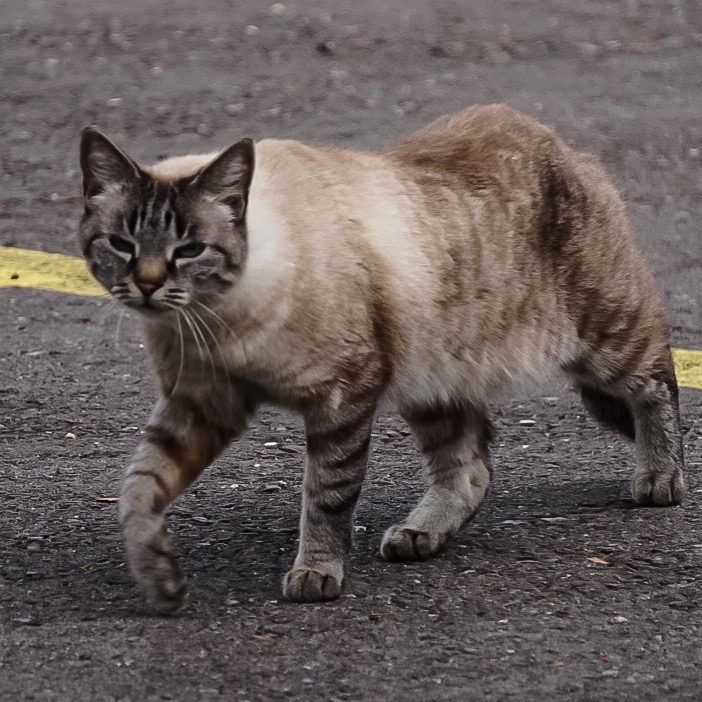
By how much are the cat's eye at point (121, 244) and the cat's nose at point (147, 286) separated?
0.30 ft

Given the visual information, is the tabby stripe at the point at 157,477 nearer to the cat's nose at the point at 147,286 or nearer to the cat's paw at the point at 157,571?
the cat's paw at the point at 157,571

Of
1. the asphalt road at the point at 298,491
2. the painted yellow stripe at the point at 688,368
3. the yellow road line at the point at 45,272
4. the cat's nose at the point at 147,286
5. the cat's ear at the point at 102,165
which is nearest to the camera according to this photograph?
the asphalt road at the point at 298,491

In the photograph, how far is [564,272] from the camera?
189 inches

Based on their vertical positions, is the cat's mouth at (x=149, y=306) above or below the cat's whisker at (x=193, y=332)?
above

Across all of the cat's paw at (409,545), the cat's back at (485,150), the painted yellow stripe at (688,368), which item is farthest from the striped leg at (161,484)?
the painted yellow stripe at (688,368)

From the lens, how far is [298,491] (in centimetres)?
504

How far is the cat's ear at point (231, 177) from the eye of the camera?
391 centimetres

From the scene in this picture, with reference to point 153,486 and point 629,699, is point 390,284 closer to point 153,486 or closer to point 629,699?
point 153,486

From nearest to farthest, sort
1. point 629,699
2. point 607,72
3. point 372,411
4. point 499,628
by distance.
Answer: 1. point 629,699
2. point 499,628
3. point 372,411
4. point 607,72

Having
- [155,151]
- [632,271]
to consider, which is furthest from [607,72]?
[632,271]

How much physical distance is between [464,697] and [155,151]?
574 centimetres

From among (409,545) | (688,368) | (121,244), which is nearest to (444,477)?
(409,545)

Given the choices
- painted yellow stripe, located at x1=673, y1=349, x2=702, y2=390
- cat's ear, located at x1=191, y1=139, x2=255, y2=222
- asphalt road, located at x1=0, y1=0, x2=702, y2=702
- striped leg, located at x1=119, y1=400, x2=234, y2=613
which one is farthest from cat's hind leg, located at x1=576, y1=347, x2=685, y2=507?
cat's ear, located at x1=191, y1=139, x2=255, y2=222

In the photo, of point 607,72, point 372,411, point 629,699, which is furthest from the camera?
point 607,72
